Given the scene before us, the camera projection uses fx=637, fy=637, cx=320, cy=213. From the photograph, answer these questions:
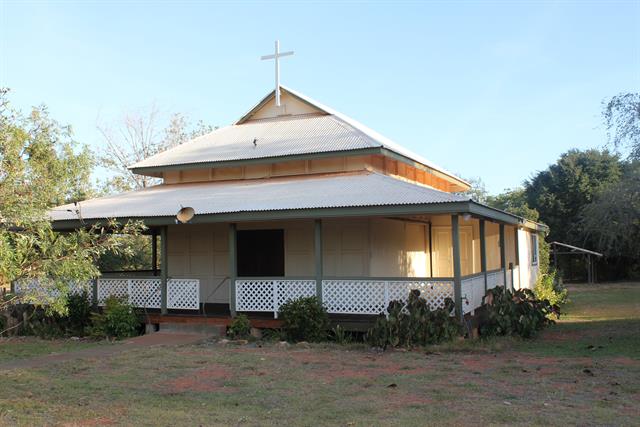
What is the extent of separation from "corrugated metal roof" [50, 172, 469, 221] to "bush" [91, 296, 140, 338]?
7.14ft

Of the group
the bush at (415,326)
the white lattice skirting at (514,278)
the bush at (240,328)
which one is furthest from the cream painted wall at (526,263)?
the bush at (240,328)

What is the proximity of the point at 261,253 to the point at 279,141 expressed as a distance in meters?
3.55

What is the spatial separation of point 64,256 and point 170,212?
7.20m

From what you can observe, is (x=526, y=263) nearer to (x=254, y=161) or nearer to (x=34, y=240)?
(x=254, y=161)

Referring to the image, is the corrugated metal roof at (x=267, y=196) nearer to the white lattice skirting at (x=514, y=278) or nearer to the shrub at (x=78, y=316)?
the shrub at (x=78, y=316)

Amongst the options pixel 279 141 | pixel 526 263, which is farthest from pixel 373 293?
pixel 526 263

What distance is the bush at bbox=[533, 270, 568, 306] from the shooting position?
2205cm

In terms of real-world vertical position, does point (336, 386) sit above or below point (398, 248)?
below

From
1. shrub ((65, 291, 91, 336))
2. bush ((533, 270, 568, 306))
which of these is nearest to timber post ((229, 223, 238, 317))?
shrub ((65, 291, 91, 336))

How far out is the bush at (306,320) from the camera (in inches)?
530

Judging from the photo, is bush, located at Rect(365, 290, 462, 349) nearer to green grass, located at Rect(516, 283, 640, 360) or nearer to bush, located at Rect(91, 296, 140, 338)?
green grass, located at Rect(516, 283, 640, 360)

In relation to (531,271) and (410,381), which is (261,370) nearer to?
(410,381)

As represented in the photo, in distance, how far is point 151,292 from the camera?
15617 millimetres

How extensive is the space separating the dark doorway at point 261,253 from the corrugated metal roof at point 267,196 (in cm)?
128
